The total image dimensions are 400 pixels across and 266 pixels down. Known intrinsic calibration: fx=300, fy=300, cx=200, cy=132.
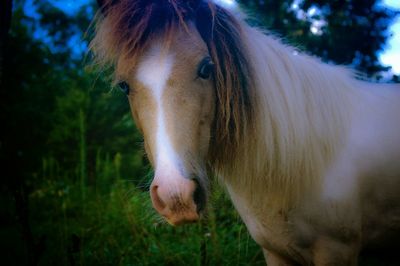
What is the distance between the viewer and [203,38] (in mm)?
1589

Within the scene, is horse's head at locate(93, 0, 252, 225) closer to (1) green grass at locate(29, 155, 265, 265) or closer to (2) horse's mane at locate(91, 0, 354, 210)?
(2) horse's mane at locate(91, 0, 354, 210)

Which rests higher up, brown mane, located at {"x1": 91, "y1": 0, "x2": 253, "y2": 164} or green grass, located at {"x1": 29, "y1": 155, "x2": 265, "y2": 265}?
brown mane, located at {"x1": 91, "y1": 0, "x2": 253, "y2": 164}

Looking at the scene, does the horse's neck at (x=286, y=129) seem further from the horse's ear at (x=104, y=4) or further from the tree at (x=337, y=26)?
the tree at (x=337, y=26)

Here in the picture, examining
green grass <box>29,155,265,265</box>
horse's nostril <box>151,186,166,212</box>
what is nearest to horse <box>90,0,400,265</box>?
horse's nostril <box>151,186,166,212</box>

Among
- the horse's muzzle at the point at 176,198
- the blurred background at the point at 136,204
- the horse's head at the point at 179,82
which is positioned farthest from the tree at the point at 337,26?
the horse's muzzle at the point at 176,198

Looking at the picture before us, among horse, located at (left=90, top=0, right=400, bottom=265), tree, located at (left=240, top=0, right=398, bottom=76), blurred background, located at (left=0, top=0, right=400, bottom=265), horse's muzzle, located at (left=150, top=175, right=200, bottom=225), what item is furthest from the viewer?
tree, located at (left=240, top=0, right=398, bottom=76)

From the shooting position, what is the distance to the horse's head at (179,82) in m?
1.25

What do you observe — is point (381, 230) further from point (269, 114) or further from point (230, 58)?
point (230, 58)

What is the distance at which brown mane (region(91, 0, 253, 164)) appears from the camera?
4.85 ft

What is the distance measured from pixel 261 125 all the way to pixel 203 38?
0.56 metres

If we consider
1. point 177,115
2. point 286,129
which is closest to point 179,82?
point 177,115

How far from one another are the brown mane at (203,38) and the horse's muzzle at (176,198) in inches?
19.2

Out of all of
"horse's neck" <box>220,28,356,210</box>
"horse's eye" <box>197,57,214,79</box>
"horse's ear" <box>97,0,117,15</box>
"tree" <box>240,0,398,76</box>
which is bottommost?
"horse's neck" <box>220,28,356,210</box>

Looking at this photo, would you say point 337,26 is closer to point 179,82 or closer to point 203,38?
point 203,38
